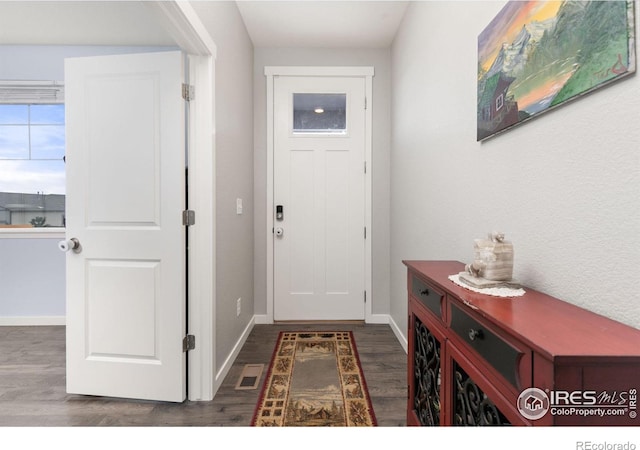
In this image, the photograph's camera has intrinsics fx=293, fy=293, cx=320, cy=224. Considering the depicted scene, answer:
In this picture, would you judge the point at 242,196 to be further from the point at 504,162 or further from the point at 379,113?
the point at 504,162

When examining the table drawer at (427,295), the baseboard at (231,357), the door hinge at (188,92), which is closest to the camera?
the table drawer at (427,295)

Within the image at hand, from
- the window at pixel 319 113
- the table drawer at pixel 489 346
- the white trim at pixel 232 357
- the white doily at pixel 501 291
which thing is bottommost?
the white trim at pixel 232 357

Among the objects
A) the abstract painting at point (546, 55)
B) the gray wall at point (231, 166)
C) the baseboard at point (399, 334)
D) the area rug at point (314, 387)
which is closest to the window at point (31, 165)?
the gray wall at point (231, 166)

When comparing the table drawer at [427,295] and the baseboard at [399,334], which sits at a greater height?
the table drawer at [427,295]

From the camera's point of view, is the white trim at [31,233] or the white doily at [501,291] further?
the white trim at [31,233]

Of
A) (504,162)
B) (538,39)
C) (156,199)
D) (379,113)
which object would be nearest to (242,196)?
(156,199)

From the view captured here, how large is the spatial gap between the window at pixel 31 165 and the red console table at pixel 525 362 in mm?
3685

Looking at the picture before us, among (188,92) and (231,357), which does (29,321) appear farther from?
(188,92)

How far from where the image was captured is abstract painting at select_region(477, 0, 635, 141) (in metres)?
0.72

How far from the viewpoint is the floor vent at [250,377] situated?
1896mm

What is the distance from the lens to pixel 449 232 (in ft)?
5.39

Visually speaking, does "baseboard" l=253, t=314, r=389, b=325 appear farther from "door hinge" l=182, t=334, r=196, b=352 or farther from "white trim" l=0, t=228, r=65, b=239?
"white trim" l=0, t=228, r=65, b=239

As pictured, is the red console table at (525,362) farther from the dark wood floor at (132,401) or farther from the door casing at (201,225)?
the door casing at (201,225)
